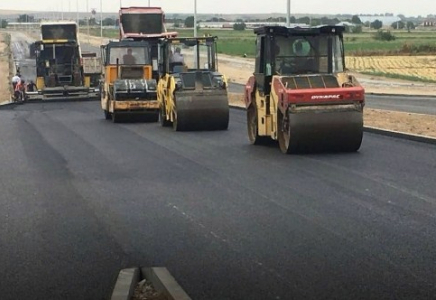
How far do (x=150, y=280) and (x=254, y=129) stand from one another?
1247cm

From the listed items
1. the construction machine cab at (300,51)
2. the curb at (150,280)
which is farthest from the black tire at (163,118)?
the curb at (150,280)

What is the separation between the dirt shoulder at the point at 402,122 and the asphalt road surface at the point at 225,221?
2.54 metres

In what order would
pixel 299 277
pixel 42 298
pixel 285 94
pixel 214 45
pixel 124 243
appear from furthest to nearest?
pixel 214 45 → pixel 285 94 → pixel 124 243 → pixel 299 277 → pixel 42 298

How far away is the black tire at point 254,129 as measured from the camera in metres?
20.5

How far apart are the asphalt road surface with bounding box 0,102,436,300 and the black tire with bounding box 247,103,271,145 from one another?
0.35 m

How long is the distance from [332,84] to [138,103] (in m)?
11.8

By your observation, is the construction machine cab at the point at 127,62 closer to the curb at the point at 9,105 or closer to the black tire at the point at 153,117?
the black tire at the point at 153,117

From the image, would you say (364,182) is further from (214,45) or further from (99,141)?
(214,45)

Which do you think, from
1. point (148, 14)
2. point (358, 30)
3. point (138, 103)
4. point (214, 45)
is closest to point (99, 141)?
point (214, 45)

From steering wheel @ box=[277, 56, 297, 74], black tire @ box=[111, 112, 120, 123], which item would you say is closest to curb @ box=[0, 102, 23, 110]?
black tire @ box=[111, 112, 120, 123]

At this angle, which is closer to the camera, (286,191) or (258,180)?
(286,191)

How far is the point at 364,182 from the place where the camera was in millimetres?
14594

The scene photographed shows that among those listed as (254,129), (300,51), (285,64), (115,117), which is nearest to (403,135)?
(254,129)

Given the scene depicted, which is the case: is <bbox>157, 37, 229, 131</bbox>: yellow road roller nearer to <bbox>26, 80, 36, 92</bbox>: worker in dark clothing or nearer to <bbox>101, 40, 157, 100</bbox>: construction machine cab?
<bbox>101, 40, 157, 100</bbox>: construction machine cab
